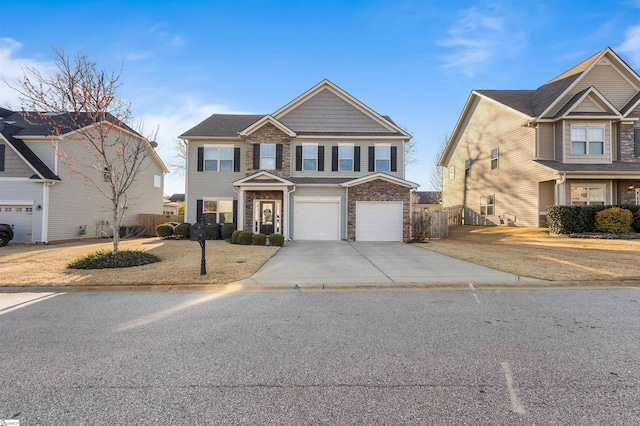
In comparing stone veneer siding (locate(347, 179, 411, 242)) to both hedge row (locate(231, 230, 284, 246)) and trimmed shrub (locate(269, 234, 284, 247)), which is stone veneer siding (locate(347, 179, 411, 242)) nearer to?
trimmed shrub (locate(269, 234, 284, 247))

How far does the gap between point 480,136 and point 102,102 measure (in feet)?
80.7

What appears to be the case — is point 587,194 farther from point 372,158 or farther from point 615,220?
point 372,158

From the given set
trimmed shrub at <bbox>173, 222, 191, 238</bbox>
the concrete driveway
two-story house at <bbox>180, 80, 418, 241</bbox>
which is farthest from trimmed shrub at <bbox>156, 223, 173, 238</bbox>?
the concrete driveway

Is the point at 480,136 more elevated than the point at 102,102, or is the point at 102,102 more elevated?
the point at 480,136

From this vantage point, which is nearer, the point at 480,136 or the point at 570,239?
the point at 570,239

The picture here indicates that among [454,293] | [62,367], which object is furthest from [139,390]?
[454,293]

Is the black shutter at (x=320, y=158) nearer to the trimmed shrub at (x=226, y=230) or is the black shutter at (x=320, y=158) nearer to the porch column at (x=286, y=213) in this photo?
the porch column at (x=286, y=213)

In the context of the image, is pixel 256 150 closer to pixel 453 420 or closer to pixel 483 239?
pixel 483 239

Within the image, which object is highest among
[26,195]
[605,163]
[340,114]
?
[340,114]

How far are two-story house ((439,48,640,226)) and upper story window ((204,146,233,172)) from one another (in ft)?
59.8

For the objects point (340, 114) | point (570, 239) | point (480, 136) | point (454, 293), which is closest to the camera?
point (454, 293)

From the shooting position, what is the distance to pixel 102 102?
423 inches

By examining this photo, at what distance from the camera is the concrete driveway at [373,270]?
7523 millimetres

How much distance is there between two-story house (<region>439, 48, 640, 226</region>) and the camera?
1892cm
